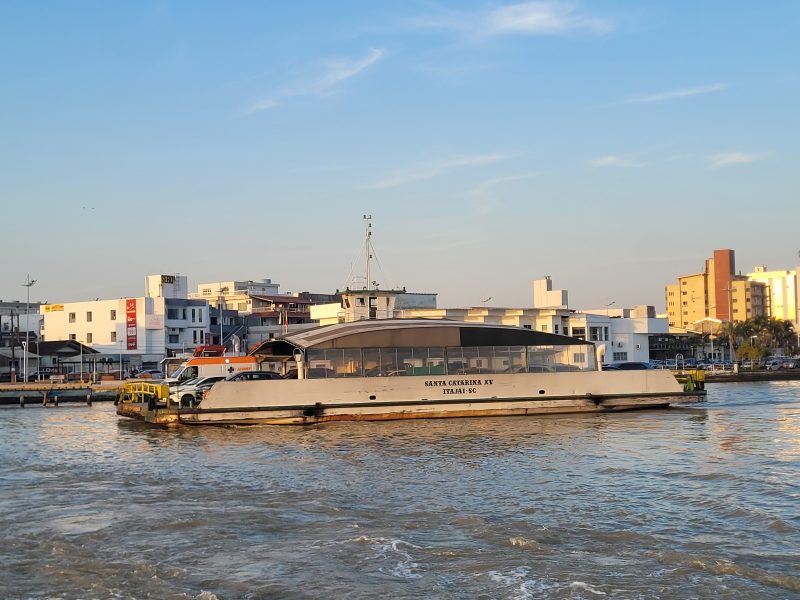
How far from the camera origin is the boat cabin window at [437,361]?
35.8 metres

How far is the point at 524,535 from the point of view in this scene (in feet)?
49.0

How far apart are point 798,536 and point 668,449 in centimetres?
1120

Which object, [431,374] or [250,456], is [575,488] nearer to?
[250,456]

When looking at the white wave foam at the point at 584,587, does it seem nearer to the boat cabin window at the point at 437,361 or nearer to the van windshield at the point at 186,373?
the boat cabin window at the point at 437,361

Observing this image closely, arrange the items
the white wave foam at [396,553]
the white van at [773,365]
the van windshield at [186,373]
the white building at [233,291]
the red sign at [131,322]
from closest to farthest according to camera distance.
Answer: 1. the white wave foam at [396,553]
2. the van windshield at [186,373]
3. the red sign at [131,322]
4. the white van at [773,365]
5. the white building at [233,291]

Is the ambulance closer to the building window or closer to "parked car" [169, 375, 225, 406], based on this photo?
"parked car" [169, 375, 225, 406]

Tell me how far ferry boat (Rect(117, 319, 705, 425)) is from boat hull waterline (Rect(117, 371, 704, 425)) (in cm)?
4

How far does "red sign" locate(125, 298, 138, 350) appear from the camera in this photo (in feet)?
297

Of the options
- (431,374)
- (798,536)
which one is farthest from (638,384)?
(798,536)

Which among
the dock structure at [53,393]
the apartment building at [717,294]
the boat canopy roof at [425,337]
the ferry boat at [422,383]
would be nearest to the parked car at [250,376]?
the ferry boat at [422,383]

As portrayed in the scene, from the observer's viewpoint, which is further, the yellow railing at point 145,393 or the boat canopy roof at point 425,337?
the yellow railing at point 145,393

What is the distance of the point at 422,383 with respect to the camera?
3600 cm

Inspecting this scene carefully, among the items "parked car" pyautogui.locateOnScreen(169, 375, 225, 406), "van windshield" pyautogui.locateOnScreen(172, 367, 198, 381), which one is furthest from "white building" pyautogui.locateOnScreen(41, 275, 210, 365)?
"parked car" pyautogui.locateOnScreen(169, 375, 225, 406)

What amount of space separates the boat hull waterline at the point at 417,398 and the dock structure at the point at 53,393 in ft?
61.4
